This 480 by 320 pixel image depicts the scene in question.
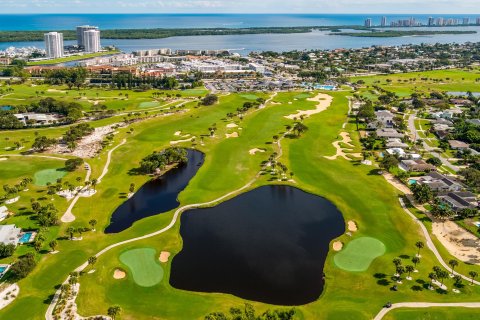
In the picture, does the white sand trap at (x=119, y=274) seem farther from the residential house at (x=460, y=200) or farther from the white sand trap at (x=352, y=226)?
the residential house at (x=460, y=200)

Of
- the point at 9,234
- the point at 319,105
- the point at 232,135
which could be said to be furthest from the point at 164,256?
the point at 319,105

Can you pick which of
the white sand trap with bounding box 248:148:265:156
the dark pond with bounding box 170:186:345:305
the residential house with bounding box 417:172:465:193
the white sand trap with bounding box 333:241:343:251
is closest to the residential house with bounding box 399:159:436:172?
the residential house with bounding box 417:172:465:193

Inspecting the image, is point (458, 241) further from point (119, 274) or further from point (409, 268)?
point (119, 274)

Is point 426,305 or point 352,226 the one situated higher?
point 352,226

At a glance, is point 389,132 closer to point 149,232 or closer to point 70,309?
point 149,232

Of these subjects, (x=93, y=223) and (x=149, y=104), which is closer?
(x=93, y=223)

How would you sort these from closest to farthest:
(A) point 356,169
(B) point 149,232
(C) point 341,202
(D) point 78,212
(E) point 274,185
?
(B) point 149,232 < (D) point 78,212 < (C) point 341,202 < (E) point 274,185 < (A) point 356,169

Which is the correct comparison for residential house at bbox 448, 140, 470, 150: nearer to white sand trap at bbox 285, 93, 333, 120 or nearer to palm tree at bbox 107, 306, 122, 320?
white sand trap at bbox 285, 93, 333, 120

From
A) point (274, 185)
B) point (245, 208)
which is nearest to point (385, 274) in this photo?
point (245, 208)
